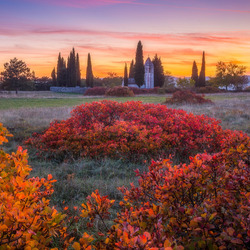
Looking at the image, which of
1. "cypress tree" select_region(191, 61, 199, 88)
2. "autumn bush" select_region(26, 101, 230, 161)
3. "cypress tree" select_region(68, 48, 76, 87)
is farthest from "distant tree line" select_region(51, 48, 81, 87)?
"autumn bush" select_region(26, 101, 230, 161)

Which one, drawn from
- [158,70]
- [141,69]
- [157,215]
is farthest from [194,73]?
[157,215]

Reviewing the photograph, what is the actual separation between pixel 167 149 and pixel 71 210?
3574 millimetres

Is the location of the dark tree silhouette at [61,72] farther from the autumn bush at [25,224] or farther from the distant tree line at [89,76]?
the autumn bush at [25,224]

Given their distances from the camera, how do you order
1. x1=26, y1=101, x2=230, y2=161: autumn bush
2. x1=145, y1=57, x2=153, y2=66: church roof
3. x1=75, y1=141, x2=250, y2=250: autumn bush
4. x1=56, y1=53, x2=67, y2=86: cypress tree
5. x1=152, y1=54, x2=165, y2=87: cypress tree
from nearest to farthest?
x1=75, y1=141, x2=250, y2=250: autumn bush
x1=26, y1=101, x2=230, y2=161: autumn bush
x1=152, y1=54, x2=165, y2=87: cypress tree
x1=56, y1=53, x2=67, y2=86: cypress tree
x1=145, y1=57, x2=153, y2=66: church roof

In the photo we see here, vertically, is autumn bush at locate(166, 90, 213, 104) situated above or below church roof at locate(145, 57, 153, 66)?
below

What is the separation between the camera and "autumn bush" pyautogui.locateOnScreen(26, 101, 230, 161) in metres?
6.65

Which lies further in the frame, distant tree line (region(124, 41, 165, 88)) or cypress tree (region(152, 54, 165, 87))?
cypress tree (region(152, 54, 165, 87))

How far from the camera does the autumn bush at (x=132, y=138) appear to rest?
6648 millimetres

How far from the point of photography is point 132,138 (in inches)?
270

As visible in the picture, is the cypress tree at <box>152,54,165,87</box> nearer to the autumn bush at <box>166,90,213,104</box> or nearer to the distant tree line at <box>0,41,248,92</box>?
the distant tree line at <box>0,41,248,92</box>

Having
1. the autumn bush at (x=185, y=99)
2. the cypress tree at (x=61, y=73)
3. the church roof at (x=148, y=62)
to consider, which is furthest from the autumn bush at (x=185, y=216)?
the church roof at (x=148, y=62)

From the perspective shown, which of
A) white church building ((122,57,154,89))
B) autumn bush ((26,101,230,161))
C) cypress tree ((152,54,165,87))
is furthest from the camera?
white church building ((122,57,154,89))

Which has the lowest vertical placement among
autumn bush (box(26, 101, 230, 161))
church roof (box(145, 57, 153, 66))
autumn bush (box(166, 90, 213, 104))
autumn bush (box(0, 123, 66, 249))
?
autumn bush (box(26, 101, 230, 161))

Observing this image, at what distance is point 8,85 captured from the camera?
51250 mm
